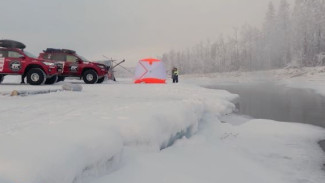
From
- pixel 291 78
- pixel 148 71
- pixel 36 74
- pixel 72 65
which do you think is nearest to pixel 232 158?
pixel 36 74

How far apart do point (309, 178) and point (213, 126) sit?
2816mm

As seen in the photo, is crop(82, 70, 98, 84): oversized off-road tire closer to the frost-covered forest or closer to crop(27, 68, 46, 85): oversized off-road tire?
crop(27, 68, 46, 85): oversized off-road tire

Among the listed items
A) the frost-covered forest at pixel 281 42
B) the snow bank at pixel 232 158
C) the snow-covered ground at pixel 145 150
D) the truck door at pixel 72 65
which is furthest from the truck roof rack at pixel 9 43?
the frost-covered forest at pixel 281 42

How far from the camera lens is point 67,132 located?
2.82 m

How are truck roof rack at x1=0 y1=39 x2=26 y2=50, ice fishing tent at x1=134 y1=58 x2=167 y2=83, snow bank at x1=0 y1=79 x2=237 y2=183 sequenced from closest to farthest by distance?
snow bank at x1=0 y1=79 x2=237 y2=183, truck roof rack at x1=0 y1=39 x2=26 y2=50, ice fishing tent at x1=134 y1=58 x2=167 y2=83

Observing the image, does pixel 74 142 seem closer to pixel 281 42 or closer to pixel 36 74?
pixel 36 74

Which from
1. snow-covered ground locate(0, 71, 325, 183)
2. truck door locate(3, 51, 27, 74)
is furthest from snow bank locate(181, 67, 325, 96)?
truck door locate(3, 51, 27, 74)

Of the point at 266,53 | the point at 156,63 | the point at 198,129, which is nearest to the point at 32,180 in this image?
the point at 198,129

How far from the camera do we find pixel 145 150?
354 cm

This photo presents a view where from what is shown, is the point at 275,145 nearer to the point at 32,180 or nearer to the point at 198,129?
the point at 198,129

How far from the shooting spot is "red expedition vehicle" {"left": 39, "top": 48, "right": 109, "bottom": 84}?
51.7 feet

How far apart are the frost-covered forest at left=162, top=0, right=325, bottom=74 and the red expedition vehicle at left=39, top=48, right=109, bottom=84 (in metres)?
44.7

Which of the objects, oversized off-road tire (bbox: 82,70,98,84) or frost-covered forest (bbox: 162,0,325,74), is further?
frost-covered forest (bbox: 162,0,325,74)

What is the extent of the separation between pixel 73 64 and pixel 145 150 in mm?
13296
